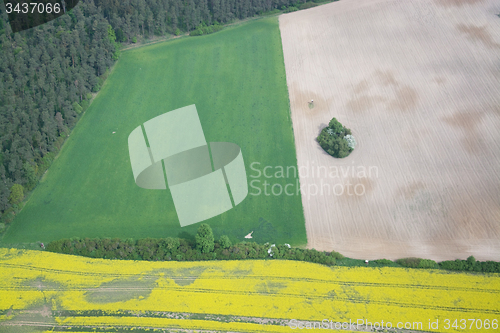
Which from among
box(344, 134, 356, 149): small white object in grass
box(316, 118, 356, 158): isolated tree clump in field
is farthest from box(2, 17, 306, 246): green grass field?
box(344, 134, 356, 149): small white object in grass

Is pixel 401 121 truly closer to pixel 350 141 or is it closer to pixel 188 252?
pixel 350 141

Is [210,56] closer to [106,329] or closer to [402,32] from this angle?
[402,32]

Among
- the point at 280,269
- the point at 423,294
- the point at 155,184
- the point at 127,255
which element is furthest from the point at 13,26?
the point at 423,294

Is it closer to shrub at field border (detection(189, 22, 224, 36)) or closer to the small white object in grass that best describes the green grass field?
shrub at field border (detection(189, 22, 224, 36))

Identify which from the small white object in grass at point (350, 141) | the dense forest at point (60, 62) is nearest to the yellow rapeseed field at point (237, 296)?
the dense forest at point (60, 62)

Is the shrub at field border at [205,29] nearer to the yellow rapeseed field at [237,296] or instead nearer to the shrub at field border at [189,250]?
the shrub at field border at [189,250]
